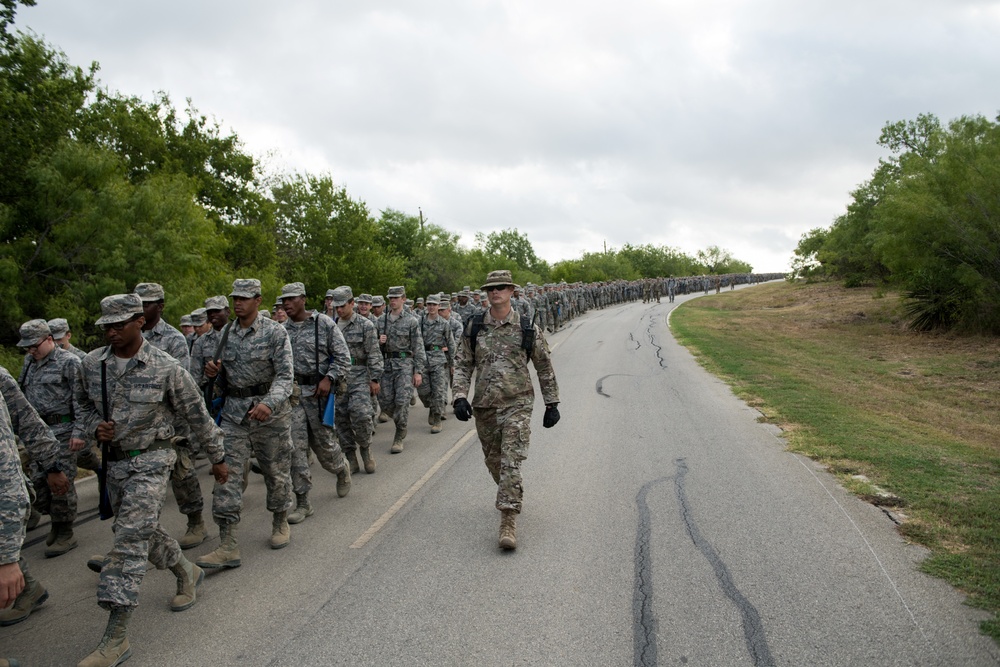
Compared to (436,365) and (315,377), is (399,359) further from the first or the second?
(315,377)

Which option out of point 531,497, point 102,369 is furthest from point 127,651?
point 531,497

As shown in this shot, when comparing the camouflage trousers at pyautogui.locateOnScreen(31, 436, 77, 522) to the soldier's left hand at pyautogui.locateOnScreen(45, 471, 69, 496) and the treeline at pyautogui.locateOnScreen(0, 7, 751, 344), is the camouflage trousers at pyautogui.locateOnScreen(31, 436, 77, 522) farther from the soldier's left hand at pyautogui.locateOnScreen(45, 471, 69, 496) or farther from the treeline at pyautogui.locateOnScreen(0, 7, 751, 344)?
the treeline at pyautogui.locateOnScreen(0, 7, 751, 344)

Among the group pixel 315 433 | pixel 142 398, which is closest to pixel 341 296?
pixel 315 433

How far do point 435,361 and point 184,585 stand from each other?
21.1 ft

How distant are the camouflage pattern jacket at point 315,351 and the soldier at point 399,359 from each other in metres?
2.52

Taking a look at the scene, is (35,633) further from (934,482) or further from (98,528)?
(934,482)

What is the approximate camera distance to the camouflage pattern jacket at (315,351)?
676 centimetres

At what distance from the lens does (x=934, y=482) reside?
21.6 ft

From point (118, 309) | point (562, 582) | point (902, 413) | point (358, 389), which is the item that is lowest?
point (902, 413)

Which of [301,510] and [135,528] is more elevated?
[135,528]

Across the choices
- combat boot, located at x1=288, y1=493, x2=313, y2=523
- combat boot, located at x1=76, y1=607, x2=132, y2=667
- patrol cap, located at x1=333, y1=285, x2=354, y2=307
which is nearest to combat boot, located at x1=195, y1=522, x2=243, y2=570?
combat boot, located at x1=288, y1=493, x2=313, y2=523

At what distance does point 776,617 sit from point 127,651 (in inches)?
149

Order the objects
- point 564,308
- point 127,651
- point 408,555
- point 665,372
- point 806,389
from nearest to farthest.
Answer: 1. point 127,651
2. point 408,555
3. point 806,389
4. point 665,372
5. point 564,308

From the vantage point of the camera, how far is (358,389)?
7824mm
